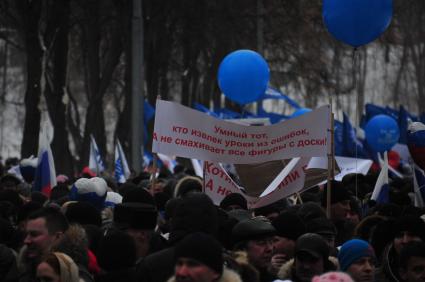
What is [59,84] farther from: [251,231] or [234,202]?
[251,231]

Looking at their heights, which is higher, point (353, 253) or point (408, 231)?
point (408, 231)

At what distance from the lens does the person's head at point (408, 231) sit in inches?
337

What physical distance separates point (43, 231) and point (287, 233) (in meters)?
1.77

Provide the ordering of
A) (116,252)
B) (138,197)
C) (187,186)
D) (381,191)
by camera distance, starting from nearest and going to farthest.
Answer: (116,252) → (138,197) → (381,191) → (187,186)

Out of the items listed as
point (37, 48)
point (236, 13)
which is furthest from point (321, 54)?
point (37, 48)

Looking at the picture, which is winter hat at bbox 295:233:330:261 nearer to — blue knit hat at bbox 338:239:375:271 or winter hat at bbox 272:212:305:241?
blue knit hat at bbox 338:239:375:271

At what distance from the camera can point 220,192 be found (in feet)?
39.2

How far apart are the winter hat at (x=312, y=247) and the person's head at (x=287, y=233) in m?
0.77

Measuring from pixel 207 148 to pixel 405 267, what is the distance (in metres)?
3.90

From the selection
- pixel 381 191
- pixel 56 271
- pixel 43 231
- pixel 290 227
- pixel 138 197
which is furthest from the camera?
pixel 381 191

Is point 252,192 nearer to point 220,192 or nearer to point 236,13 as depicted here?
point 220,192

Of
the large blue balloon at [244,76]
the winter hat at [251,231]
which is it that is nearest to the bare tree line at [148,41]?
the large blue balloon at [244,76]

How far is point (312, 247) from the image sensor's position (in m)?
7.96

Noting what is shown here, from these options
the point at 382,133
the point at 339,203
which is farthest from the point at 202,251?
the point at 382,133
